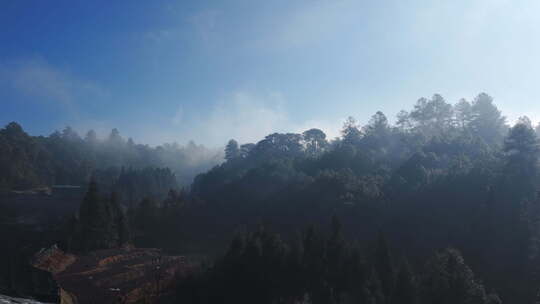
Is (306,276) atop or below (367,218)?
below

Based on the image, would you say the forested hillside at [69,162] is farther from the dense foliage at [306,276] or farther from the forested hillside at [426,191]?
the dense foliage at [306,276]

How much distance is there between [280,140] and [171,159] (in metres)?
53.1

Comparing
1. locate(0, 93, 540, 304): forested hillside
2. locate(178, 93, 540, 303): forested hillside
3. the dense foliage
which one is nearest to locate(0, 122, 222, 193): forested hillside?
locate(0, 93, 540, 304): forested hillside

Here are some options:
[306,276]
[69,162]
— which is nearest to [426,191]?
[306,276]

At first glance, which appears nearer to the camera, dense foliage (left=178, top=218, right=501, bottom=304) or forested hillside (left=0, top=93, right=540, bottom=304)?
dense foliage (left=178, top=218, right=501, bottom=304)

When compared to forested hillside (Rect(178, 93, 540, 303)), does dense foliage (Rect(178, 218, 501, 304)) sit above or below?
below

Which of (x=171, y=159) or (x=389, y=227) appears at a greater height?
(x=171, y=159)

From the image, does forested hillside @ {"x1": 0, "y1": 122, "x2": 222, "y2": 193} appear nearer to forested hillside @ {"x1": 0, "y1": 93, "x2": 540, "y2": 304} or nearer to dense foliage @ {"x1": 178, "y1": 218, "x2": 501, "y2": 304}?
forested hillside @ {"x1": 0, "y1": 93, "x2": 540, "y2": 304}

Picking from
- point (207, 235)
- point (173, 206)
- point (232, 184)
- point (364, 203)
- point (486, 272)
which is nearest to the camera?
point (486, 272)

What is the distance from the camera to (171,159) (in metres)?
111

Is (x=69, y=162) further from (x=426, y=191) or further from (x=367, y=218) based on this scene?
(x=426, y=191)

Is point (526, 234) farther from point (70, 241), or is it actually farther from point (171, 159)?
point (171, 159)

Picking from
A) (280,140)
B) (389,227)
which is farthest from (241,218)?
(280,140)

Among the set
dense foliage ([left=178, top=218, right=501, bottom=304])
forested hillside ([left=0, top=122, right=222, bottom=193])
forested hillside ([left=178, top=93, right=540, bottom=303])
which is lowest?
dense foliage ([left=178, top=218, right=501, bottom=304])
